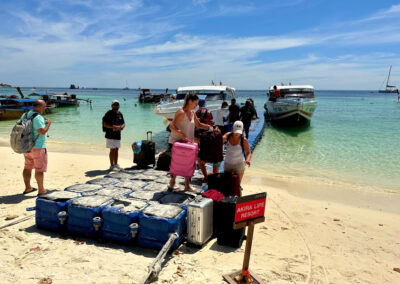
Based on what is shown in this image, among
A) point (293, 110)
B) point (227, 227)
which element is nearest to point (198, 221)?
point (227, 227)

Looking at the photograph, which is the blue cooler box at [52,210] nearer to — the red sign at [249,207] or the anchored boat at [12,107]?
the red sign at [249,207]

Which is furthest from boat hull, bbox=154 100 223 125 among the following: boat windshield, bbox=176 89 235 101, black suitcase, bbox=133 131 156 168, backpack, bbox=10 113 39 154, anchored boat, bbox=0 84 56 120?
anchored boat, bbox=0 84 56 120

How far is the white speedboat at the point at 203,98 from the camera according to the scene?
43.3ft

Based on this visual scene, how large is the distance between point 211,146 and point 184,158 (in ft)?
2.20

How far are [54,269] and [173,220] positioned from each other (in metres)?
1.48

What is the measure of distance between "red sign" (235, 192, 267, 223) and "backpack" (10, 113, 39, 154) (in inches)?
164

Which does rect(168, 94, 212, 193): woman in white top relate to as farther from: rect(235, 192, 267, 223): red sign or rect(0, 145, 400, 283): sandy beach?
rect(235, 192, 267, 223): red sign

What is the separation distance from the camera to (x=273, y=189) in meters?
7.18

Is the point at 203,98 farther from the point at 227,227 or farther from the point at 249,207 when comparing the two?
the point at 249,207

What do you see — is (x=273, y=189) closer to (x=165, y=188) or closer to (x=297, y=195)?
(x=297, y=195)

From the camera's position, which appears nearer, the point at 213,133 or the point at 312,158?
the point at 213,133

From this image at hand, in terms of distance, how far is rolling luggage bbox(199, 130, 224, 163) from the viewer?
491 cm

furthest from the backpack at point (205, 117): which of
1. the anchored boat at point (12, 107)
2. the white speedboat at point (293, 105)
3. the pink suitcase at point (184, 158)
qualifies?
the anchored boat at point (12, 107)

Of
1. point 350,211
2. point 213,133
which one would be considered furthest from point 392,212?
point 213,133
